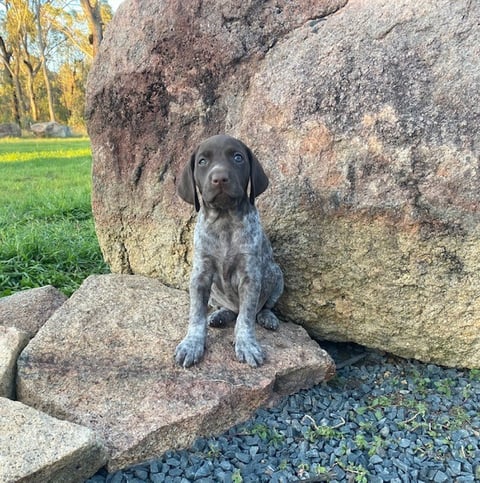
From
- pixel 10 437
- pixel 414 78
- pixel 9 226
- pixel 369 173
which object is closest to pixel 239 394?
pixel 10 437

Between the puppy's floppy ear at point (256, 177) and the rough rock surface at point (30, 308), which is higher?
the puppy's floppy ear at point (256, 177)

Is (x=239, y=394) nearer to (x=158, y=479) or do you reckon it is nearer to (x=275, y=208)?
(x=158, y=479)

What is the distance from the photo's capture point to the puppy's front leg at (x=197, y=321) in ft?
11.8

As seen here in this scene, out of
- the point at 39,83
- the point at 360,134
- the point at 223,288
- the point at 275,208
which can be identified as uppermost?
the point at 39,83

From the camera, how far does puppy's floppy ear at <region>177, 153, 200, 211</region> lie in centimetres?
375

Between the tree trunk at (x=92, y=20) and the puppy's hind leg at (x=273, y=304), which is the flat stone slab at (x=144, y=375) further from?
the tree trunk at (x=92, y=20)

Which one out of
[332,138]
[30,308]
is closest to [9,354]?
[30,308]

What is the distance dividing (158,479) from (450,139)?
2.77 meters

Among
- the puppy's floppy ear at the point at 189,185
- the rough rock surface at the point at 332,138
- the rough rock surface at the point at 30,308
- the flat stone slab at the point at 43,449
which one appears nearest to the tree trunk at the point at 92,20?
the rough rock surface at the point at 332,138

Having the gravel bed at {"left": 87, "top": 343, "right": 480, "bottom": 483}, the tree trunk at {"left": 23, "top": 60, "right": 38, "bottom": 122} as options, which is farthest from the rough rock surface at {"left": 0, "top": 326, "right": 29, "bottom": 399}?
the tree trunk at {"left": 23, "top": 60, "right": 38, "bottom": 122}

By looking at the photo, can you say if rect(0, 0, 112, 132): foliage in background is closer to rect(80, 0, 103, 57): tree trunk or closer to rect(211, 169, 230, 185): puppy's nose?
rect(80, 0, 103, 57): tree trunk

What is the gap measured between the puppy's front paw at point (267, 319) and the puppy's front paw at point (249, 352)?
412 mm

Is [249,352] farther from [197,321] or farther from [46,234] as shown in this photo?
[46,234]

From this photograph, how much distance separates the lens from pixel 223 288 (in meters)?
4.07
